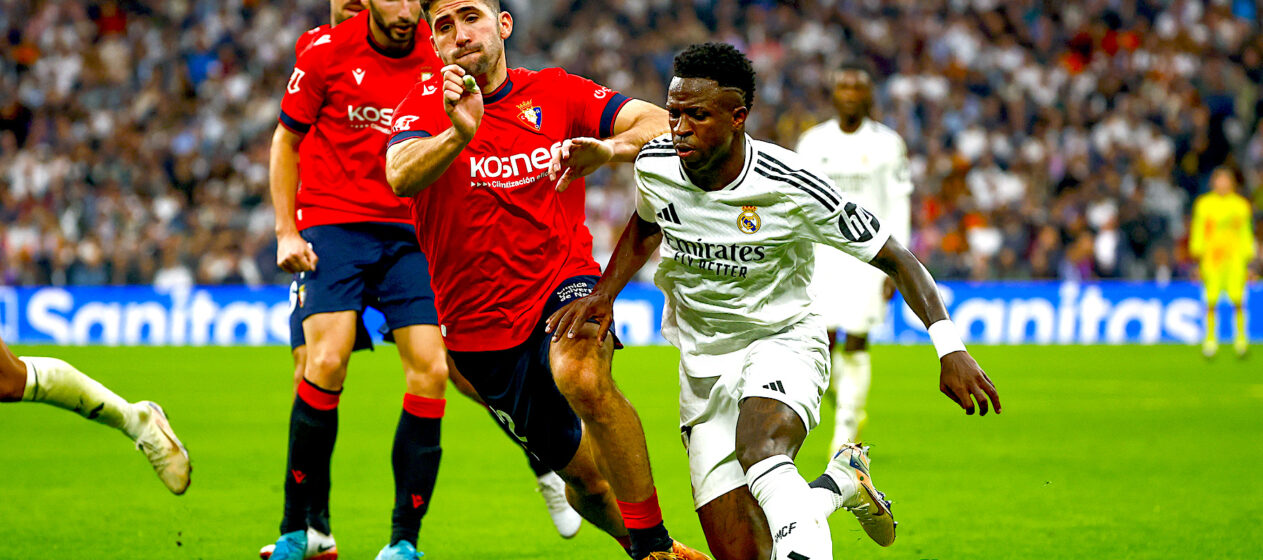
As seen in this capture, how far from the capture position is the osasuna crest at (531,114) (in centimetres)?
492

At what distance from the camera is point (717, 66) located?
14.8 feet

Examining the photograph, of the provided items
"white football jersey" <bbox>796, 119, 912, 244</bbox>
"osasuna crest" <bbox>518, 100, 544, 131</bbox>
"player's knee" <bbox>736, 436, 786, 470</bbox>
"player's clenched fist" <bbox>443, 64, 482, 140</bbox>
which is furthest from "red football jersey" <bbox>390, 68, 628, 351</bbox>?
"white football jersey" <bbox>796, 119, 912, 244</bbox>

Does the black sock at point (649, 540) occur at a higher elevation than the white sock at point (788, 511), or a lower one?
lower

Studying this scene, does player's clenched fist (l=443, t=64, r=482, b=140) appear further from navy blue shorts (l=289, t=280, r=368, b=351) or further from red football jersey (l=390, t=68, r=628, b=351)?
navy blue shorts (l=289, t=280, r=368, b=351)

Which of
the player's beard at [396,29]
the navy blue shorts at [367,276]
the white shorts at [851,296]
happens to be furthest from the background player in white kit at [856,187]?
the player's beard at [396,29]

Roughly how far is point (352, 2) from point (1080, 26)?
20840mm

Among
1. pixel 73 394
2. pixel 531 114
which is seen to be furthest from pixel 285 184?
pixel 531 114

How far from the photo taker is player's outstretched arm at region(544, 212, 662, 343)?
4.70m

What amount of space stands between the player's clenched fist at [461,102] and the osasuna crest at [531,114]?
1.86 ft

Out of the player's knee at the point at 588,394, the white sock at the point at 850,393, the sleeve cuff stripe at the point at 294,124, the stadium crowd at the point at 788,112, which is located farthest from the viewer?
the stadium crowd at the point at 788,112

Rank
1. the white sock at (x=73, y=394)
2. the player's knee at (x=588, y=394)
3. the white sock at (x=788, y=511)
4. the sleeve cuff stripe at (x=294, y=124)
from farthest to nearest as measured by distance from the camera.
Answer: the sleeve cuff stripe at (x=294, y=124)
the white sock at (x=73, y=394)
the player's knee at (x=588, y=394)
the white sock at (x=788, y=511)

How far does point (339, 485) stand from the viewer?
25.6 ft

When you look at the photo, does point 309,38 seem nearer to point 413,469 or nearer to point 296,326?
point 296,326

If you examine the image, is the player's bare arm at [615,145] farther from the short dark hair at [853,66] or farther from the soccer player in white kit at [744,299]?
the short dark hair at [853,66]
